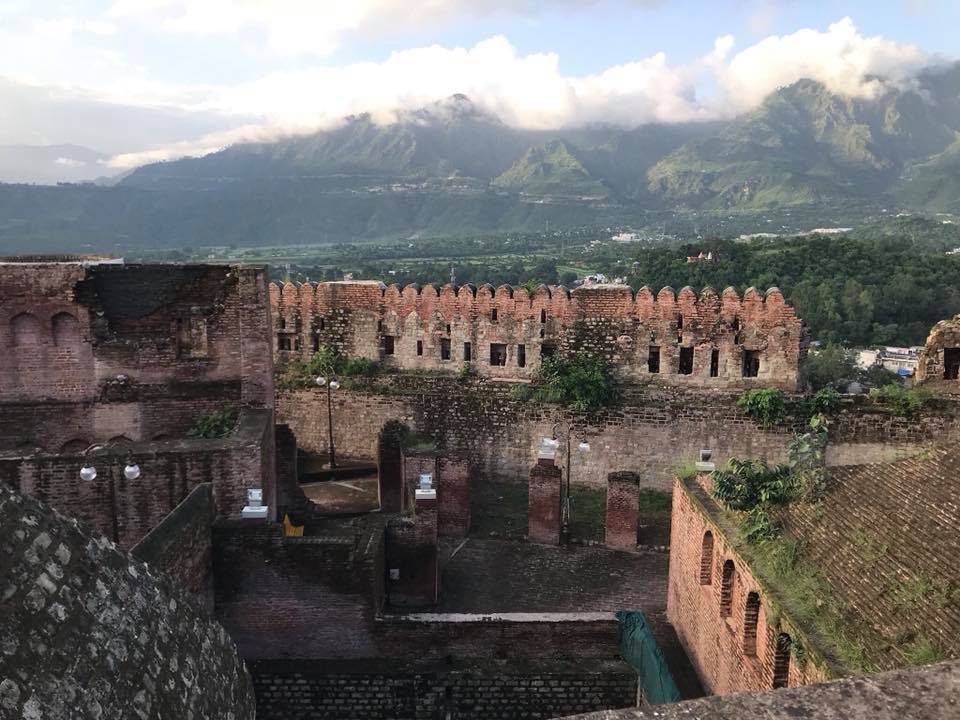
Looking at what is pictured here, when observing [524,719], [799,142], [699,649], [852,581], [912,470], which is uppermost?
[799,142]

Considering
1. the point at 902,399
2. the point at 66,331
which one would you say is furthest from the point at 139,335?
the point at 902,399

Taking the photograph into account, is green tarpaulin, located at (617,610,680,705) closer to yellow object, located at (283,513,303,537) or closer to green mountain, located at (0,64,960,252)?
yellow object, located at (283,513,303,537)

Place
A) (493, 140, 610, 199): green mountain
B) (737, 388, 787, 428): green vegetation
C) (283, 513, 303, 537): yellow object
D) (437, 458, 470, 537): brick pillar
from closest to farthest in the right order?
(283, 513, 303, 537): yellow object < (437, 458, 470, 537): brick pillar < (737, 388, 787, 428): green vegetation < (493, 140, 610, 199): green mountain

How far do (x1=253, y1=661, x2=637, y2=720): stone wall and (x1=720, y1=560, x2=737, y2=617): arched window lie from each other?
4.71ft

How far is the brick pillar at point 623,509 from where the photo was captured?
14.2m

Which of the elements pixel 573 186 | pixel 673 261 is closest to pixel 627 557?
pixel 673 261

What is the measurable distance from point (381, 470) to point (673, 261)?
29.4m

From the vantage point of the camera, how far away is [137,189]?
15812 cm

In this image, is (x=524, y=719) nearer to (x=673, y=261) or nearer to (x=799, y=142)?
(x=673, y=261)

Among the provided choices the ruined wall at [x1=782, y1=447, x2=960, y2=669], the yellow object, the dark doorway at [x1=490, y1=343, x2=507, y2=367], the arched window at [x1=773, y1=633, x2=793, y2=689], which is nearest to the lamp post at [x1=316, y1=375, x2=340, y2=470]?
the dark doorway at [x1=490, y1=343, x2=507, y2=367]

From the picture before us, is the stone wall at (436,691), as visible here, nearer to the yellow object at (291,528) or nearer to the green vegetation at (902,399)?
the yellow object at (291,528)

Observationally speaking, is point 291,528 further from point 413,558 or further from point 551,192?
point 551,192

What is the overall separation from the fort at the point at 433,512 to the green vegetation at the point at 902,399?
18 centimetres

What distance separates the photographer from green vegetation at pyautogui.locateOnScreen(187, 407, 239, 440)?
12.1 meters
